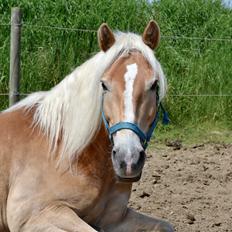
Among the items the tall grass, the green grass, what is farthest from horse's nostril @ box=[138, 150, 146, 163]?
the tall grass

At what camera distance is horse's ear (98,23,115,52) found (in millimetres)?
3822

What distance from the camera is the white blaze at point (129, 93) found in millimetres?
3475

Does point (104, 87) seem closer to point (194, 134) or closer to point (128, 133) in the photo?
point (128, 133)

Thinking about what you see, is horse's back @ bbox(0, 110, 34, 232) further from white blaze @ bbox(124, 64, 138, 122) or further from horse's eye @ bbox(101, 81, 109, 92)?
white blaze @ bbox(124, 64, 138, 122)

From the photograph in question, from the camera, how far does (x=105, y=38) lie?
384 cm

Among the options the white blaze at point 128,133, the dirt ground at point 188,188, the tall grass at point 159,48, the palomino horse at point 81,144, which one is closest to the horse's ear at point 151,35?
the palomino horse at point 81,144

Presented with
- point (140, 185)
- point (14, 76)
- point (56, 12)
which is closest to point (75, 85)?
point (140, 185)

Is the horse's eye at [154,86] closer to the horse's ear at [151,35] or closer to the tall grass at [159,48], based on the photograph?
the horse's ear at [151,35]

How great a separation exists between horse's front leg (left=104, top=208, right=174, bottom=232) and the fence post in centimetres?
304

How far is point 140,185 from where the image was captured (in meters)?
6.32

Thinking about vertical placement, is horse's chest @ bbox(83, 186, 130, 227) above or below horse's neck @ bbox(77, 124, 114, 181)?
below

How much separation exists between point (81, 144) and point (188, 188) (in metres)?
2.70

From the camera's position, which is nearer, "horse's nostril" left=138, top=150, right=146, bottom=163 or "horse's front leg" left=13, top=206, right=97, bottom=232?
"horse's nostril" left=138, top=150, right=146, bottom=163

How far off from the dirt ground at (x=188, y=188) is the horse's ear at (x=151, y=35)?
70.8 inches
